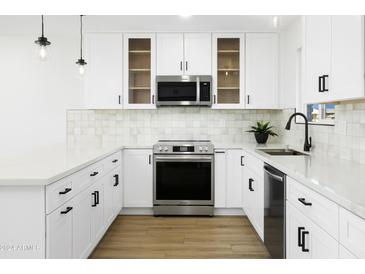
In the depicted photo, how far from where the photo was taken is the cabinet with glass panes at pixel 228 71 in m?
4.45

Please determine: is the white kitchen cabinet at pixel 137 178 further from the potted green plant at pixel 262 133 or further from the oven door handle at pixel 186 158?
the potted green plant at pixel 262 133

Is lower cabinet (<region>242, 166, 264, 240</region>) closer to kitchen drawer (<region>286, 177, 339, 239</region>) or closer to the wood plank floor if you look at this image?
the wood plank floor

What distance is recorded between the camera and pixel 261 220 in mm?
3178

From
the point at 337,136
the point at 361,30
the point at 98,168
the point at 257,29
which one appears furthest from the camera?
the point at 257,29

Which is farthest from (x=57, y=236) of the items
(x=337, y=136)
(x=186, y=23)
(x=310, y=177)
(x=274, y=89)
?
(x=274, y=89)

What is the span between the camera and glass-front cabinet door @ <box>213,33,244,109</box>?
4.44m

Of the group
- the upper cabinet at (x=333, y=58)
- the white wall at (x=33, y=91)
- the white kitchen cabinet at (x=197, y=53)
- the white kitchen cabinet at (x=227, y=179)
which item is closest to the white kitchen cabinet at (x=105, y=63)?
the white wall at (x=33, y=91)

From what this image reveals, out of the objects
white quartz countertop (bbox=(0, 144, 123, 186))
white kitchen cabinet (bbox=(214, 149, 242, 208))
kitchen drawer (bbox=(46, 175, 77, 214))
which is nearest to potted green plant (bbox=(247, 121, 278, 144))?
white kitchen cabinet (bbox=(214, 149, 242, 208))

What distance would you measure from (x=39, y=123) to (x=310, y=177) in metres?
3.88

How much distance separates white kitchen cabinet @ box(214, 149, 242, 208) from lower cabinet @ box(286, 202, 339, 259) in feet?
6.07

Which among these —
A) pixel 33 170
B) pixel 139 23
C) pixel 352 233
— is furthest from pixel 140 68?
pixel 352 233

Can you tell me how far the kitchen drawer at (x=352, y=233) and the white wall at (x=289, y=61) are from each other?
2.73 m

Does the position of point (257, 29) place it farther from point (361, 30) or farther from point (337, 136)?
point (361, 30)

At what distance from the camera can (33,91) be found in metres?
4.71
